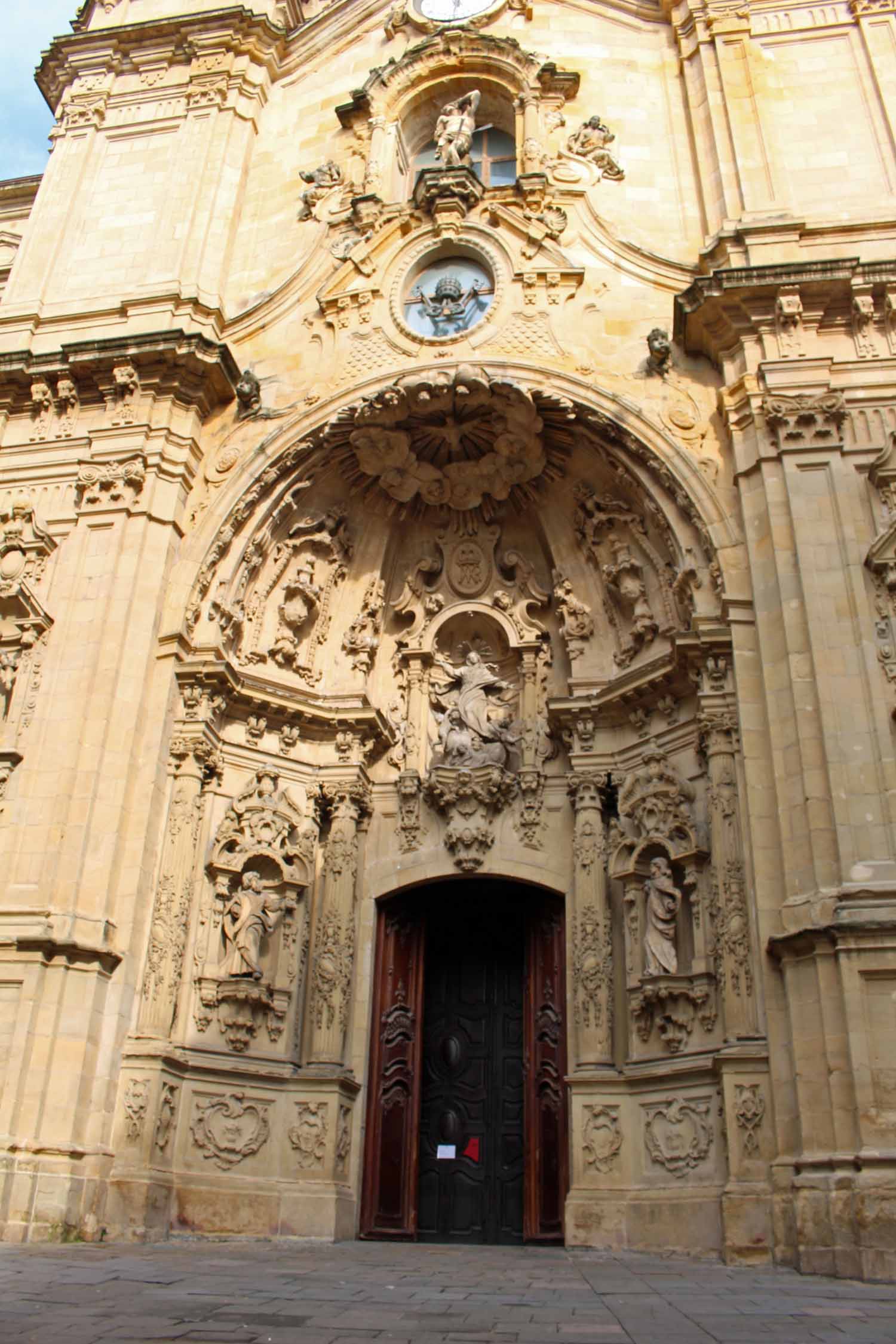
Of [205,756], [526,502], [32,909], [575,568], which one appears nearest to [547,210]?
[526,502]

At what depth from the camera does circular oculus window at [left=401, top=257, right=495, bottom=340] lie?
13156mm

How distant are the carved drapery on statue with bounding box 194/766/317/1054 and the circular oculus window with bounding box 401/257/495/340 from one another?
18.1 feet

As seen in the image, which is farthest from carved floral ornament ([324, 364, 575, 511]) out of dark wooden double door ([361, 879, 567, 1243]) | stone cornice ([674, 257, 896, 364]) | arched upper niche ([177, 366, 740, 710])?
dark wooden double door ([361, 879, 567, 1243])

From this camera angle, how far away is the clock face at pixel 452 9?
1591cm

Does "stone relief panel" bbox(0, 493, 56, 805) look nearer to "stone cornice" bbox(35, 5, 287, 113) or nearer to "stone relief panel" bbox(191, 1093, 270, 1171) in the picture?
"stone relief panel" bbox(191, 1093, 270, 1171)

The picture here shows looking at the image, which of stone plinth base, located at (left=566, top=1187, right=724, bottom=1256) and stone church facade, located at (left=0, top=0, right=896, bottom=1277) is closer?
stone plinth base, located at (left=566, top=1187, right=724, bottom=1256)

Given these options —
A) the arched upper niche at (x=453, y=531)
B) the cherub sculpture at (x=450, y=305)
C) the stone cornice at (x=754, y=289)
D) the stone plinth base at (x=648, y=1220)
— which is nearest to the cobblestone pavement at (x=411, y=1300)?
the stone plinth base at (x=648, y=1220)

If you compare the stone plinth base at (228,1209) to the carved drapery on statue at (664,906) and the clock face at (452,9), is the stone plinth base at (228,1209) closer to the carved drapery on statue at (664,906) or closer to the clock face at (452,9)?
the carved drapery on statue at (664,906)

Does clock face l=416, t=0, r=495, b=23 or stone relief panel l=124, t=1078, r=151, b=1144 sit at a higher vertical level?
clock face l=416, t=0, r=495, b=23

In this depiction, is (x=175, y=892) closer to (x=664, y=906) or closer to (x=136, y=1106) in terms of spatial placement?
(x=136, y=1106)

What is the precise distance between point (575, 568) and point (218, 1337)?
30.6ft

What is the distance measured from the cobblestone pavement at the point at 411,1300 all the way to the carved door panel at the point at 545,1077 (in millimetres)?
1921

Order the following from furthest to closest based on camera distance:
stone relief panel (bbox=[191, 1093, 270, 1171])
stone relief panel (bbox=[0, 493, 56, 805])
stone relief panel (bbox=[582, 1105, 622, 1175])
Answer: stone relief panel (bbox=[0, 493, 56, 805]) < stone relief panel (bbox=[191, 1093, 270, 1171]) < stone relief panel (bbox=[582, 1105, 622, 1175])

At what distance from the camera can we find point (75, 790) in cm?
1045
